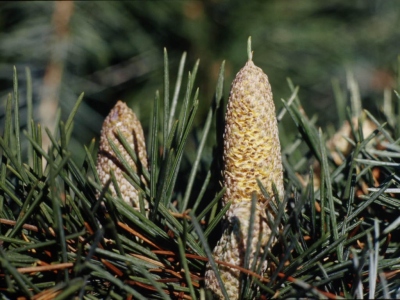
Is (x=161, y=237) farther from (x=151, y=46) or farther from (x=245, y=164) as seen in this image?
(x=151, y=46)

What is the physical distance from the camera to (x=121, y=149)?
366mm

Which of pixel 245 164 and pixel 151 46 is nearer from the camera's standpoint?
pixel 245 164

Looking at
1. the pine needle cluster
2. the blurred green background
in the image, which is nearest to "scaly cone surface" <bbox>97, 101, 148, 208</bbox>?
the pine needle cluster

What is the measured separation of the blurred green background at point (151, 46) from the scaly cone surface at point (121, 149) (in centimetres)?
53

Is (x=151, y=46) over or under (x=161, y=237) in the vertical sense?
over

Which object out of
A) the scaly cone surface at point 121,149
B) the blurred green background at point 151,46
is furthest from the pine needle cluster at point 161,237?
the blurred green background at point 151,46

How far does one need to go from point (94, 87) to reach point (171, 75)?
14 cm

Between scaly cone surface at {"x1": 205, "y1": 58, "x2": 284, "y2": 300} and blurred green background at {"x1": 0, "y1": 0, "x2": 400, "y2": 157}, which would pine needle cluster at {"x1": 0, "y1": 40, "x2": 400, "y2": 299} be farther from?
blurred green background at {"x1": 0, "y1": 0, "x2": 400, "y2": 157}

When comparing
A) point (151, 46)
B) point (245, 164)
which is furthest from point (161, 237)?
point (151, 46)

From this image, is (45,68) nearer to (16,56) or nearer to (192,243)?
(16,56)

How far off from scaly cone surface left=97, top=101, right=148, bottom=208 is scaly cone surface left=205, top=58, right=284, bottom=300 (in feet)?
0.22

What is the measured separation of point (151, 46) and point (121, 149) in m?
0.65

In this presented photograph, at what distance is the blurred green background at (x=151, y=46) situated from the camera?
93 centimetres

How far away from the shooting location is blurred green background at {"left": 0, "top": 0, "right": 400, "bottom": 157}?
3.05 ft
